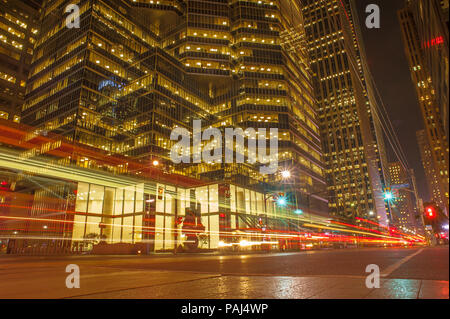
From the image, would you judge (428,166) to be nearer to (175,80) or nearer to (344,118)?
(344,118)

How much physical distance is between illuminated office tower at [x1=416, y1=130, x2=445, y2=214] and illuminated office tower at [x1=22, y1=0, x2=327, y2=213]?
69212 millimetres

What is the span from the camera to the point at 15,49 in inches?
3506

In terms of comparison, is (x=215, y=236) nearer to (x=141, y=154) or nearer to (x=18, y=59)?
(x=141, y=154)

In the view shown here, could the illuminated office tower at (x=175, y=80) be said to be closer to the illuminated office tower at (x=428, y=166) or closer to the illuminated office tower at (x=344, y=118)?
the illuminated office tower at (x=428, y=166)

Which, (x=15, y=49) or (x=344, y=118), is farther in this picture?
(x=344, y=118)

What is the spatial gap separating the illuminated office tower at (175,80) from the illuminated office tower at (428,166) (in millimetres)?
69212

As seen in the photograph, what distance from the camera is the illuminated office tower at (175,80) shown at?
58.6 metres

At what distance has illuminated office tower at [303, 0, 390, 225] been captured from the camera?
150m

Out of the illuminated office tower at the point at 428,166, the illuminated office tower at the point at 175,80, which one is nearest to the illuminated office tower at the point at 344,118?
the illuminated office tower at the point at 428,166

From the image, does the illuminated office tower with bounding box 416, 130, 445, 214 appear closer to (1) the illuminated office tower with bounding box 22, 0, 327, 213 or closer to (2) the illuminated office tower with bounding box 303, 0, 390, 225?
(2) the illuminated office tower with bounding box 303, 0, 390, 225

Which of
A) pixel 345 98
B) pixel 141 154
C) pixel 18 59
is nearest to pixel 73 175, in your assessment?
pixel 141 154

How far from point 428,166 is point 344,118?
1897 inches

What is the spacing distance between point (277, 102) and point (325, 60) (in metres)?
123

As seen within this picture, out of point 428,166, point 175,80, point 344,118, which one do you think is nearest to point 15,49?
point 175,80
